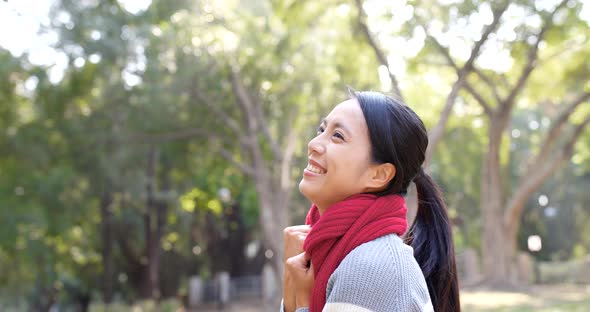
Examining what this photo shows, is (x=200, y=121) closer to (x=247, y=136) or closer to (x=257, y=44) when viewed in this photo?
(x=247, y=136)

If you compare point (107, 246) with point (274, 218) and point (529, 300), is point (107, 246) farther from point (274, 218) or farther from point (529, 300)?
point (529, 300)

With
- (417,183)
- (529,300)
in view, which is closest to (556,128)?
(529,300)

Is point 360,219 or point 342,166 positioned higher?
point 342,166

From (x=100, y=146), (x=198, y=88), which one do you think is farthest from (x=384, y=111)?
(x=100, y=146)

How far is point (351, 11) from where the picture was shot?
13.4 m

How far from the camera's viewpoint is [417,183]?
228 centimetres

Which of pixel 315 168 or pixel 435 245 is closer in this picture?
pixel 315 168

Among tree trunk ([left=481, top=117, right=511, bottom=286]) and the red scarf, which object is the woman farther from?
tree trunk ([left=481, top=117, right=511, bottom=286])

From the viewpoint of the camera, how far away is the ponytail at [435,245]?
220 cm

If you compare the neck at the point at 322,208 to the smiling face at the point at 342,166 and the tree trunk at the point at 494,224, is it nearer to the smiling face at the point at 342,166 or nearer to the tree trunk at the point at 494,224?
the smiling face at the point at 342,166

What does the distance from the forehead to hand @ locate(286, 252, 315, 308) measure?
38 cm

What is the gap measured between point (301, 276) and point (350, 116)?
46 cm

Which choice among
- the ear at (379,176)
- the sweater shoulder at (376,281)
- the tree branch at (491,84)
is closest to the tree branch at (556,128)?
the tree branch at (491,84)

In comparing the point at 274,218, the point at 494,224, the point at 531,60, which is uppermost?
the point at 531,60
